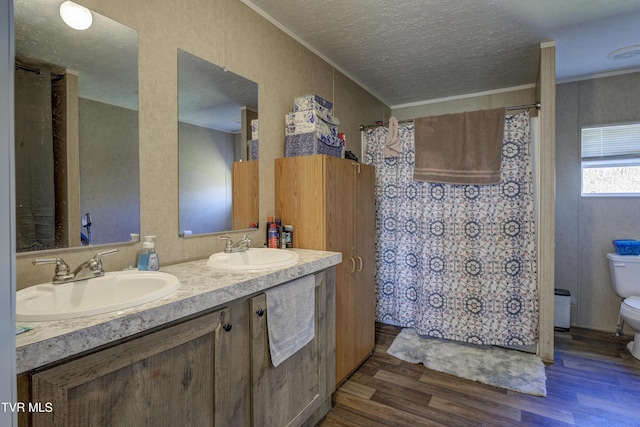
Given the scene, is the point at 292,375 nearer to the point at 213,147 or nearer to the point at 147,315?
the point at 147,315

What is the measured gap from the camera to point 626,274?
264cm

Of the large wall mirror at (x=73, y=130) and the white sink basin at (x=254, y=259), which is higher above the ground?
the large wall mirror at (x=73, y=130)

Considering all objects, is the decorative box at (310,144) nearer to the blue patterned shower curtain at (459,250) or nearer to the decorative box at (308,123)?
the decorative box at (308,123)

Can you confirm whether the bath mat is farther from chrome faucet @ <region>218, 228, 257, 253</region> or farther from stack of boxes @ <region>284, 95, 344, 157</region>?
stack of boxes @ <region>284, 95, 344, 157</region>

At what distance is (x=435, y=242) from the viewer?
2814 millimetres

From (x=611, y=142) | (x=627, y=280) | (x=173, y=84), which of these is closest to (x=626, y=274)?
(x=627, y=280)

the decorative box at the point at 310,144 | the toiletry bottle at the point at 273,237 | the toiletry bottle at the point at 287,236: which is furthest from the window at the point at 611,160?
the toiletry bottle at the point at 273,237

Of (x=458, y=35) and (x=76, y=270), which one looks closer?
(x=76, y=270)

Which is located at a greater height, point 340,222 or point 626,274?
point 340,222

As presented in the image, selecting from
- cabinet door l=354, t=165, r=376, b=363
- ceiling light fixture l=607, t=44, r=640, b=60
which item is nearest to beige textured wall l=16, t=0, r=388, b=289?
cabinet door l=354, t=165, r=376, b=363

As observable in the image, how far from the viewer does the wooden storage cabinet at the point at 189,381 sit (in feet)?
2.49

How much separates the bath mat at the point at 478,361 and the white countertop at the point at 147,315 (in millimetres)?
1587

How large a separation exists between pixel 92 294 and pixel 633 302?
353 cm

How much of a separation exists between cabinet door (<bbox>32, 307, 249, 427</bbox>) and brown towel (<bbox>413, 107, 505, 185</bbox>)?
2179mm
